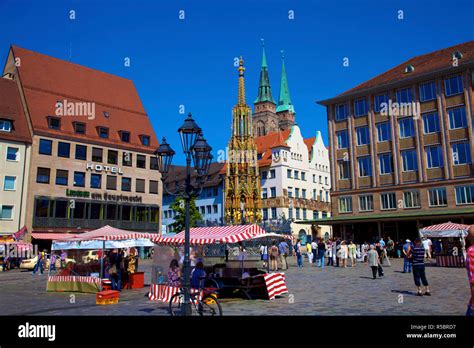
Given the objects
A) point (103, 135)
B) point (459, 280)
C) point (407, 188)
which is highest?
point (103, 135)

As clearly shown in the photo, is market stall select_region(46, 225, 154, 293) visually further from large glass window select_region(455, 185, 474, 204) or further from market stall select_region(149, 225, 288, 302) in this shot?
large glass window select_region(455, 185, 474, 204)

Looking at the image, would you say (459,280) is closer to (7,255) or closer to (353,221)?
(353,221)

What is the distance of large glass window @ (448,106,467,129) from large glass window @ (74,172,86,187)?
119ft

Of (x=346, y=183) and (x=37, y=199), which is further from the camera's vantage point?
(x=346, y=183)

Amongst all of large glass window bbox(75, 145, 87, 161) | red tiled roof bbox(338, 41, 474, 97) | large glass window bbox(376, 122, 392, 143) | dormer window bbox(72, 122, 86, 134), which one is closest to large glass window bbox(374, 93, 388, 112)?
red tiled roof bbox(338, 41, 474, 97)

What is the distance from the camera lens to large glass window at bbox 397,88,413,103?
41625 millimetres

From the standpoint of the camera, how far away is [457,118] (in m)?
38.6

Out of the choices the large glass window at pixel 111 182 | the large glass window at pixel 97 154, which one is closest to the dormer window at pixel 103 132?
the large glass window at pixel 97 154

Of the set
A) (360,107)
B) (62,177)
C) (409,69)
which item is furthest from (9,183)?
(409,69)

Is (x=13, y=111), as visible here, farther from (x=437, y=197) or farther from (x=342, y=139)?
(x=437, y=197)

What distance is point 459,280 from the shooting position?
17.8 m

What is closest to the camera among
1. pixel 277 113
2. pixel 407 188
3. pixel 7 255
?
pixel 7 255
